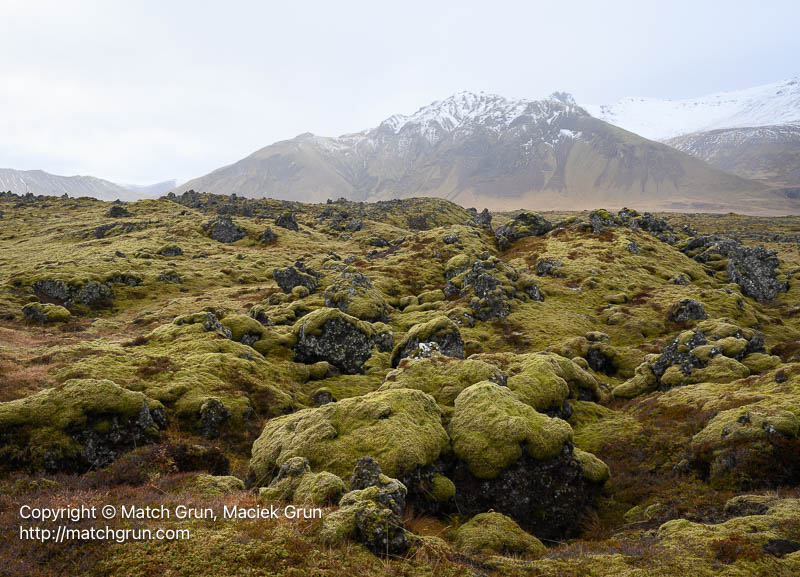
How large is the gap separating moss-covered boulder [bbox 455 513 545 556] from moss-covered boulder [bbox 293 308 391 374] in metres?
20.1

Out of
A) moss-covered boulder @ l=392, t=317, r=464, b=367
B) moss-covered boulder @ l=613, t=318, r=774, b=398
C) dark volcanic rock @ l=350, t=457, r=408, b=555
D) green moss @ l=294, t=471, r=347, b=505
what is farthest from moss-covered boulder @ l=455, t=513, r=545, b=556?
moss-covered boulder @ l=392, t=317, r=464, b=367

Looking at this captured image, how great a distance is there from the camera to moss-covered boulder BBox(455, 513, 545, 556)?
11670 millimetres

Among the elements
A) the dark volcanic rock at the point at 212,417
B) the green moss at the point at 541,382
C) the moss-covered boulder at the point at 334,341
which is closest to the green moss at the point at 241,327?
the moss-covered boulder at the point at 334,341

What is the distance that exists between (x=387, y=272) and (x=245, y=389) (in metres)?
44.0

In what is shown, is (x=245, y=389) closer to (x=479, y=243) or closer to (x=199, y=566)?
(x=199, y=566)

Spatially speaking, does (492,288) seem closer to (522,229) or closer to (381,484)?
(381,484)

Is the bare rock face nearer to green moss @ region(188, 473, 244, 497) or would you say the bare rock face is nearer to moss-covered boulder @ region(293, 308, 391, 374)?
moss-covered boulder @ region(293, 308, 391, 374)

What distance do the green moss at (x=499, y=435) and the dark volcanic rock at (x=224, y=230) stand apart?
353 ft

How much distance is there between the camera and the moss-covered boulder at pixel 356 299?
43.2 meters

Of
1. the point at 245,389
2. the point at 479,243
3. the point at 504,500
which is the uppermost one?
the point at 479,243

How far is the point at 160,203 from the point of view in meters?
155

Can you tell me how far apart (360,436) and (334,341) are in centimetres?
1766

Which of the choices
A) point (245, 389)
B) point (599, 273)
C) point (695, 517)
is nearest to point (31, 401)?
point (245, 389)

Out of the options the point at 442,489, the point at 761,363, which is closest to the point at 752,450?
the point at 442,489
